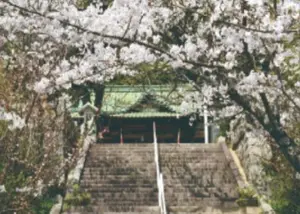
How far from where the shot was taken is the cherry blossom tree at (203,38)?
6438mm

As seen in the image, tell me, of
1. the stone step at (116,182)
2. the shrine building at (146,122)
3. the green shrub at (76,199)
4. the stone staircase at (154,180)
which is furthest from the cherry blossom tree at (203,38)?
the shrine building at (146,122)

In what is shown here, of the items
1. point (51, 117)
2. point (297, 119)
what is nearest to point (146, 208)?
point (51, 117)

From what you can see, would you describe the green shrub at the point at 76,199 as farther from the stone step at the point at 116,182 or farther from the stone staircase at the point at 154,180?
the stone step at the point at 116,182

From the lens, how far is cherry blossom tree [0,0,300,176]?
6438 millimetres

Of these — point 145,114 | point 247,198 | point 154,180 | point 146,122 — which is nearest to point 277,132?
point 247,198

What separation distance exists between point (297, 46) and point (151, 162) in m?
10.2

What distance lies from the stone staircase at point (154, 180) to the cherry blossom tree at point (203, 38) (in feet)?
21.8

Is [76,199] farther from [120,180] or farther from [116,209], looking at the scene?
[120,180]

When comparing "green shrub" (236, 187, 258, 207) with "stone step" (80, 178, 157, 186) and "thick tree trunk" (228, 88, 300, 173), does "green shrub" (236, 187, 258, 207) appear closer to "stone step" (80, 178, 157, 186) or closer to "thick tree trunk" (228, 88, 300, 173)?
"stone step" (80, 178, 157, 186)

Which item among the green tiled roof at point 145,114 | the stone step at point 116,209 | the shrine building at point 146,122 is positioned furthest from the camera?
the green tiled roof at point 145,114

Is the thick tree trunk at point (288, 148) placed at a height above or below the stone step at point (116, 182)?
below

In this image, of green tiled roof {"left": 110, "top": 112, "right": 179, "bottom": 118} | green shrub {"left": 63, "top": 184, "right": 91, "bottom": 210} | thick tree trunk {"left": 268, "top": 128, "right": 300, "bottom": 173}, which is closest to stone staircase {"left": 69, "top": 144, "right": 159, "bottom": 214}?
green shrub {"left": 63, "top": 184, "right": 91, "bottom": 210}

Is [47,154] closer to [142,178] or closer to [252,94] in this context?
[142,178]

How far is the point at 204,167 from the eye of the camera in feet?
58.4
